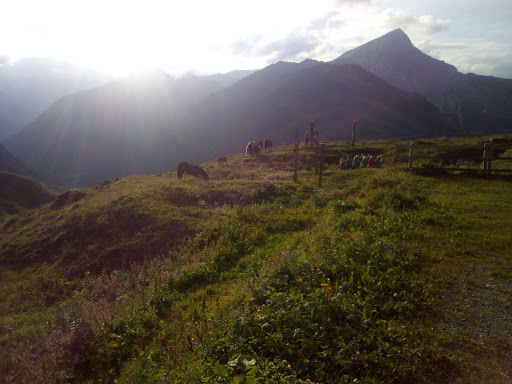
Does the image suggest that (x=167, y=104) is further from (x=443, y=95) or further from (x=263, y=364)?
(x=263, y=364)

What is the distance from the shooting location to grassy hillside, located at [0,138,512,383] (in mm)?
4066

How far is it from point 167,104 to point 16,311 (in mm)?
157907

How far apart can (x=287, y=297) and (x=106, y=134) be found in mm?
151014

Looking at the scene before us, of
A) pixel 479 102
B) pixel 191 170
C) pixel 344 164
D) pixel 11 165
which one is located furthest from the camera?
pixel 479 102

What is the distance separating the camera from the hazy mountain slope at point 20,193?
44675 mm

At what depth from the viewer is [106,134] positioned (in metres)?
138

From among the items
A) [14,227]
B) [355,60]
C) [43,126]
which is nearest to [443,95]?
[355,60]

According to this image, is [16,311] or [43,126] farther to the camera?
[43,126]

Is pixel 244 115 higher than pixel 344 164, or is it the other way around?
pixel 244 115

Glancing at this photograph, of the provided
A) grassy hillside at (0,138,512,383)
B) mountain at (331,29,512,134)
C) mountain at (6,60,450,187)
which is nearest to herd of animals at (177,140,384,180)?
grassy hillside at (0,138,512,383)

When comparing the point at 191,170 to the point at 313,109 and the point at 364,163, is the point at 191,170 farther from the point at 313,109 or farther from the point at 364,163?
the point at 313,109

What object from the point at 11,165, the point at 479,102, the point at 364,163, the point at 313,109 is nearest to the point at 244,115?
the point at 313,109

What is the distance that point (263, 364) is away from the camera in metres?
3.81

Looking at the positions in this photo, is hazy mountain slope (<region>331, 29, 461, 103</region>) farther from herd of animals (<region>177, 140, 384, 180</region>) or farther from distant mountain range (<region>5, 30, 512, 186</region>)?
herd of animals (<region>177, 140, 384, 180</region>)
